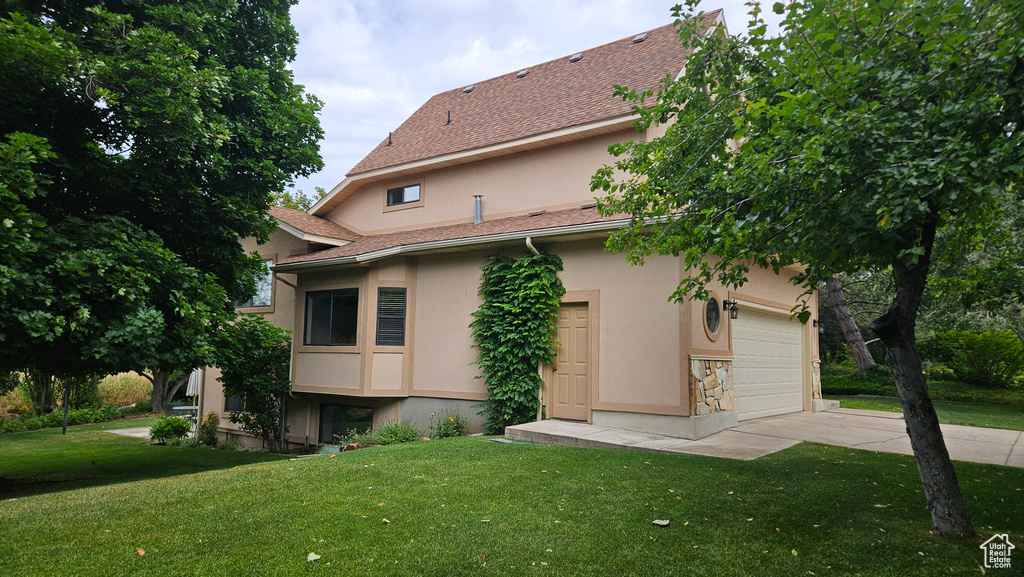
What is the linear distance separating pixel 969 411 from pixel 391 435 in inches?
520

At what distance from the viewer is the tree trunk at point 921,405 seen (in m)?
4.11

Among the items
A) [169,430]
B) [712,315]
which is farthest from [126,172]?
[712,315]

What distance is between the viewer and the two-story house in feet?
30.7

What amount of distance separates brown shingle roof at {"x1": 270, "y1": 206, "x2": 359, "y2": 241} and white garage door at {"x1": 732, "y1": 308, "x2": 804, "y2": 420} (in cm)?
884

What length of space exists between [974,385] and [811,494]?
17.4m

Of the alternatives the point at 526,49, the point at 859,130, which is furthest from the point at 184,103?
the point at 526,49

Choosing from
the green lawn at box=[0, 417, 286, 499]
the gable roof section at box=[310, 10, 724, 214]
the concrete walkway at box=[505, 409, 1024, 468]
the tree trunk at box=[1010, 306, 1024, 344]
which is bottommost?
the green lawn at box=[0, 417, 286, 499]

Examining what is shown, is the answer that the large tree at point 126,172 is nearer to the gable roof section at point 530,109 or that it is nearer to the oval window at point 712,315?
the gable roof section at point 530,109

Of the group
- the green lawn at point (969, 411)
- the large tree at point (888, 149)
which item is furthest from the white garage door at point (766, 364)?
the large tree at point (888, 149)

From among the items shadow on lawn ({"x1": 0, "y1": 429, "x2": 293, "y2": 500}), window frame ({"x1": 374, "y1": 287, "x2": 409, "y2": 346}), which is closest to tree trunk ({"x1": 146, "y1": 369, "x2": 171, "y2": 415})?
shadow on lawn ({"x1": 0, "y1": 429, "x2": 293, "y2": 500})

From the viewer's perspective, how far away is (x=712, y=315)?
978 cm

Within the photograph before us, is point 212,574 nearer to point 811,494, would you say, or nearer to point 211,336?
point 811,494

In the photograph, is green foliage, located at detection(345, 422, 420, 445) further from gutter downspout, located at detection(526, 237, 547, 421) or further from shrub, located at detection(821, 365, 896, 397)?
shrub, located at detection(821, 365, 896, 397)

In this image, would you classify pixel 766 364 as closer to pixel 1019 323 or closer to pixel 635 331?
pixel 635 331
